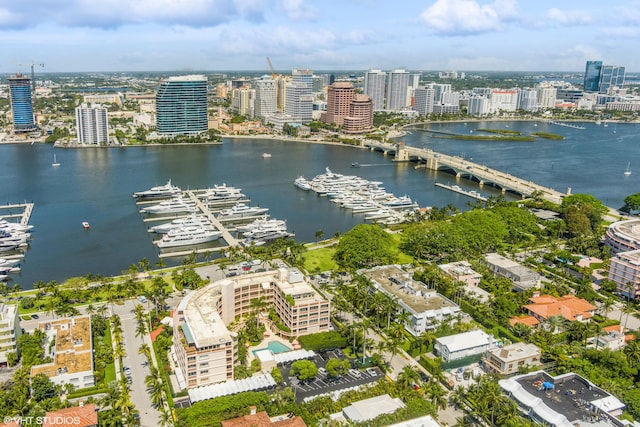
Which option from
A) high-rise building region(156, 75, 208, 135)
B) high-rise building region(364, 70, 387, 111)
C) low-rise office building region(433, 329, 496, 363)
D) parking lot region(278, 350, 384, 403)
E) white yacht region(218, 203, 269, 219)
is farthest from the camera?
high-rise building region(364, 70, 387, 111)

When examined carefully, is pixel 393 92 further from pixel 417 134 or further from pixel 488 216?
pixel 488 216

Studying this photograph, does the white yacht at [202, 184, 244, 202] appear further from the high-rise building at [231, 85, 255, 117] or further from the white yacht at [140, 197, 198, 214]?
the high-rise building at [231, 85, 255, 117]

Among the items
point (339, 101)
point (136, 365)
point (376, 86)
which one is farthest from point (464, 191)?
point (376, 86)

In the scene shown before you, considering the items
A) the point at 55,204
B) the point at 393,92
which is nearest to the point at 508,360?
the point at 55,204

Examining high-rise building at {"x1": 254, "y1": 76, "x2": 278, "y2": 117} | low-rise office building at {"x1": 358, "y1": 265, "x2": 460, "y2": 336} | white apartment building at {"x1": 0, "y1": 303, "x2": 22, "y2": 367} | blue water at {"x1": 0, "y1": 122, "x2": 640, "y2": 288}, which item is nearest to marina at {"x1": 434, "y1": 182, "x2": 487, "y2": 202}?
blue water at {"x1": 0, "y1": 122, "x2": 640, "y2": 288}

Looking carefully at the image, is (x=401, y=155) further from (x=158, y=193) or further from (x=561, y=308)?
(x=561, y=308)
